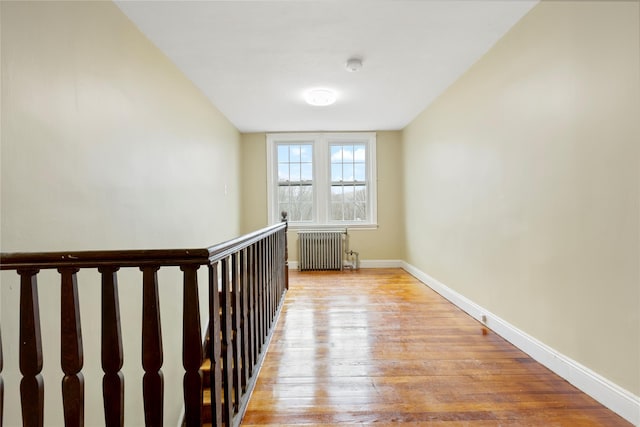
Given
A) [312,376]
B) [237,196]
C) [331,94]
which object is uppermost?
[331,94]

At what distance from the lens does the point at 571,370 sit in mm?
1827

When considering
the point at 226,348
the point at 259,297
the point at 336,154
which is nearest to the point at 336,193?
the point at 336,154

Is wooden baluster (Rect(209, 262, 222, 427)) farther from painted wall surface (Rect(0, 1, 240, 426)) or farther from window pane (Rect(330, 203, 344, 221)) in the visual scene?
window pane (Rect(330, 203, 344, 221))

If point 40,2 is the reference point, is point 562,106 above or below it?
below

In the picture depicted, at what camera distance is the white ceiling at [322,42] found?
6.65 ft

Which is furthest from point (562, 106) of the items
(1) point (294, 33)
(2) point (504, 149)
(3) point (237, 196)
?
(3) point (237, 196)

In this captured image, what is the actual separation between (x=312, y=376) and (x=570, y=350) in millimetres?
1537

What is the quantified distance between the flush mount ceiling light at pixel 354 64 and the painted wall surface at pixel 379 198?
267 centimetres

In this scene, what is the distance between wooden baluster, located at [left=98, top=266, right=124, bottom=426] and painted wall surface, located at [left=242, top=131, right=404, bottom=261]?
4352 millimetres

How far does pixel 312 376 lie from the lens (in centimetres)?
197

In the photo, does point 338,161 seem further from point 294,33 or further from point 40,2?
point 40,2

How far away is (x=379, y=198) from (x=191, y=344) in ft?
15.3

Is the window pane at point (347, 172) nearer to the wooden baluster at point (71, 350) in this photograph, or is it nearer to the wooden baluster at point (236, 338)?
the wooden baluster at point (236, 338)

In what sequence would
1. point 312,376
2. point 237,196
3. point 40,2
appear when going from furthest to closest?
1. point 237,196
2. point 312,376
3. point 40,2
